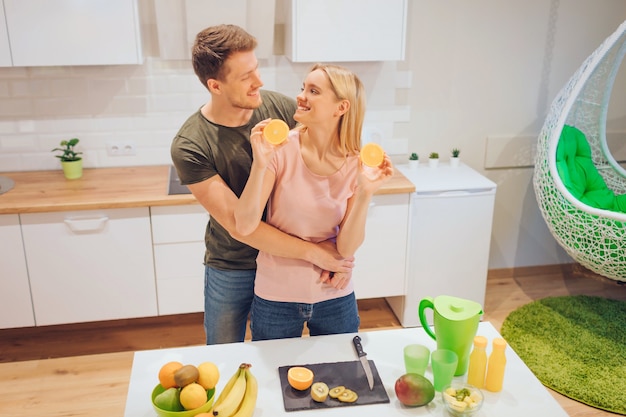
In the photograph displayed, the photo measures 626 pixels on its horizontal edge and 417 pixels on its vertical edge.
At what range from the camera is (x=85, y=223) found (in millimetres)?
2922

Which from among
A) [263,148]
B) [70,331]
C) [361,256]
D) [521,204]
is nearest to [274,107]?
[263,148]

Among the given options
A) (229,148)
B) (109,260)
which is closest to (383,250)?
(109,260)

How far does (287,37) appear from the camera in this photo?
10.4 ft

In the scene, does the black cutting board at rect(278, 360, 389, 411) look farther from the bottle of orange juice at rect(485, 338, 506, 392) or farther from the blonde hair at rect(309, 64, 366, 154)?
the blonde hair at rect(309, 64, 366, 154)

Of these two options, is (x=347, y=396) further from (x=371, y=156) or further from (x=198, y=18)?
(x=198, y=18)

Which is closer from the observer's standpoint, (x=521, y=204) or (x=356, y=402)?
(x=356, y=402)

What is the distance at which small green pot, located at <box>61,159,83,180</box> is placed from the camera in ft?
10.4

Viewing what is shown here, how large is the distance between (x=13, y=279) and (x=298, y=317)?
5.68 ft

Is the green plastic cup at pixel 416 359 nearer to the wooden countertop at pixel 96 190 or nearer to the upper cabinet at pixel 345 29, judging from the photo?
the wooden countertop at pixel 96 190

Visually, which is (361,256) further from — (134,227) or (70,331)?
(70,331)

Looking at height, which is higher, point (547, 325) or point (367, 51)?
point (367, 51)

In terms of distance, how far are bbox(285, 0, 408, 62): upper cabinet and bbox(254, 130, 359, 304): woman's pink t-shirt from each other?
1.30 metres

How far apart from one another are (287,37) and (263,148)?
1.72 meters

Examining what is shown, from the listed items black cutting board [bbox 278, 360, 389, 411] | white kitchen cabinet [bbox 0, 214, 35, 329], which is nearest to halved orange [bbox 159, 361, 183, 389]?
black cutting board [bbox 278, 360, 389, 411]
